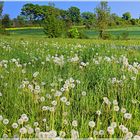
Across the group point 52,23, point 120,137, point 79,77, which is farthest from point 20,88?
point 52,23

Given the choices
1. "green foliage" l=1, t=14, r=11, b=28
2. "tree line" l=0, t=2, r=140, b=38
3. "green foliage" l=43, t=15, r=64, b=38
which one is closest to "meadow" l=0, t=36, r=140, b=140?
"green foliage" l=43, t=15, r=64, b=38

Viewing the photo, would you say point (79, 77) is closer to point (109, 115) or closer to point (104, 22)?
point (109, 115)

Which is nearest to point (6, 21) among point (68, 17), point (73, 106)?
point (68, 17)

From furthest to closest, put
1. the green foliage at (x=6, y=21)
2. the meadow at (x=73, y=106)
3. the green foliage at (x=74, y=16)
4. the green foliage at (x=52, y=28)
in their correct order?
the green foliage at (x=74, y=16), the green foliage at (x=6, y=21), the green foliage at (x=52, y=28), the meadow at (x=73, y=106)

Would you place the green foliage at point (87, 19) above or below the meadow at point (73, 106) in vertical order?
above

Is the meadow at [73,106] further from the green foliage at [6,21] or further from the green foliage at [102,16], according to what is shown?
the green foliage at [6,21]

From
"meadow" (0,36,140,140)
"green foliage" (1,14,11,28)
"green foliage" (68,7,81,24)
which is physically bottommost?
"meadow" (0,36,140,140)

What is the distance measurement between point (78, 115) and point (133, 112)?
0.59m

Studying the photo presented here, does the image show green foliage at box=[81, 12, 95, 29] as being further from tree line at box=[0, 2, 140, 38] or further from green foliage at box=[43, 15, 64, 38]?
green foliage at box=[43, 15, 64, 38]

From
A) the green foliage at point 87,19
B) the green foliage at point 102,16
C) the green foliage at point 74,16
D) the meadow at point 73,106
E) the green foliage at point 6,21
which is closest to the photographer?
the meadow at point 73,106

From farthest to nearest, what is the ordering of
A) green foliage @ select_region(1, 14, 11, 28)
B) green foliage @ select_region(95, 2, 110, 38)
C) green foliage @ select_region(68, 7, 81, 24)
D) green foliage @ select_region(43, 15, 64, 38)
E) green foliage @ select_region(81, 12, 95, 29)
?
green foliage @ select_region(68, 7, 81, 24)
green foliage @ select_region(81, 12, 95, 29)
green foliage @ select_region(1, 14, 11, 28)
green foliage @ select_region(95, 2, 110, 38)
green foliage @ select_region(43, 15, 64, 38)

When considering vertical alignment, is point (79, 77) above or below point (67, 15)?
below

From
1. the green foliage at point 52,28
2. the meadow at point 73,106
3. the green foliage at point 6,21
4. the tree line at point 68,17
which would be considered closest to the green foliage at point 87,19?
the tree line at point 68,17

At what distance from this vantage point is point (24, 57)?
8.86 meters
